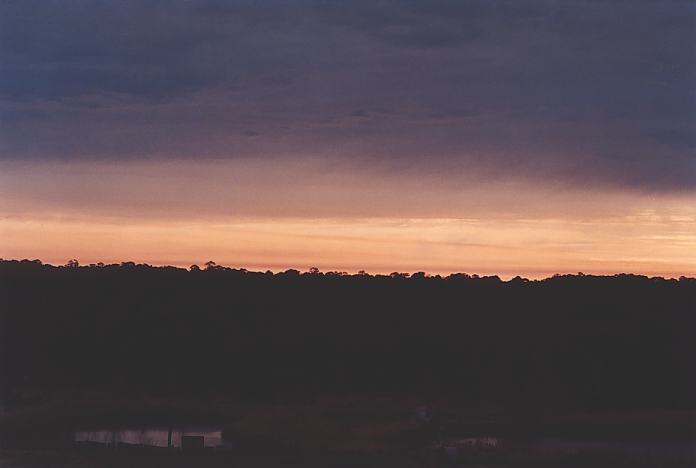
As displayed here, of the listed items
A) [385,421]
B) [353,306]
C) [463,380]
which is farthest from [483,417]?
[353,306]

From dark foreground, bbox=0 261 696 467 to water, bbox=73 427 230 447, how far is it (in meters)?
0.33

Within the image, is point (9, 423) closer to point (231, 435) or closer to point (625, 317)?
point (231, 435)

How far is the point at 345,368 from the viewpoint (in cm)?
4756

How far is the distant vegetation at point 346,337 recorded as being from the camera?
43656mm

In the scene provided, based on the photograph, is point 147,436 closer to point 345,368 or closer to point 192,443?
point 192,443

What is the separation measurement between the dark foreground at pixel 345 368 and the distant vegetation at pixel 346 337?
131 mm

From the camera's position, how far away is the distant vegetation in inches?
1719

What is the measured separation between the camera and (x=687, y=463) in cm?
2573

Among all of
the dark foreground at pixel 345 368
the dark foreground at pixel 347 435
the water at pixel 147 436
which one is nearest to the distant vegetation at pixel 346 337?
the dark foreground at pixel 345 368

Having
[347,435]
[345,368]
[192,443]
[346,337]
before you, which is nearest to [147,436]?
[192,443]

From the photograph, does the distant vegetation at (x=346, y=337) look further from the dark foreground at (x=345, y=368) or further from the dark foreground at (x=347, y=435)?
the dark foreground at (x=347, y=435)

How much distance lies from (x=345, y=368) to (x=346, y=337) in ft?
14.0

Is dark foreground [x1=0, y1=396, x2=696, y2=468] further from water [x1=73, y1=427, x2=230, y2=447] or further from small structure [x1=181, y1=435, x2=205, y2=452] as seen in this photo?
small structure [x1=181, y1=435, x2=205, y2=452]

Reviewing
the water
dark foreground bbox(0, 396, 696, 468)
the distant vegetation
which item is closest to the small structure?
the water
